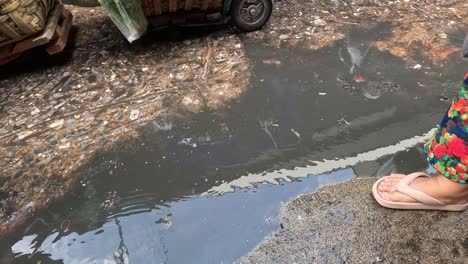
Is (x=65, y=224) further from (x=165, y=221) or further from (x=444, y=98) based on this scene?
(x=444, y=98)

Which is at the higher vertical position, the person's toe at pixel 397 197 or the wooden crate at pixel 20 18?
the wooden crate at pixel 20 18

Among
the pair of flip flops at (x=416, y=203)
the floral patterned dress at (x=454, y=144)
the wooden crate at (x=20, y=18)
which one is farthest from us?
the wooden crate at (x=20, y=18)

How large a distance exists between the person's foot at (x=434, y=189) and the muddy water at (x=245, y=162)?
215 mm

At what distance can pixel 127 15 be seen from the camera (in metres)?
2.51

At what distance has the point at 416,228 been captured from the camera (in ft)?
5.74

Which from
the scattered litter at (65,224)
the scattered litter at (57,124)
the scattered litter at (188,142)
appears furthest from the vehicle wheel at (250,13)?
the scattered litter at (65,224)

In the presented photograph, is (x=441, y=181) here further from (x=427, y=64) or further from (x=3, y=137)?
(x=3, y=137)

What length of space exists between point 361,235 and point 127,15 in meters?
1.87

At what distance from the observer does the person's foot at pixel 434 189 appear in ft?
5.61

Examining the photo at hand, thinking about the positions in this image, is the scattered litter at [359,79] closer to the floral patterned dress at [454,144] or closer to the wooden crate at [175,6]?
the floral patterned dress at [454,144]

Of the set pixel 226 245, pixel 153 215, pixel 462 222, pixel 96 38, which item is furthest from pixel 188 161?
pixel 96 38

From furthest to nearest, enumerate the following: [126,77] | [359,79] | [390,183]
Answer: [126,77] < [359,79] < [390,183]

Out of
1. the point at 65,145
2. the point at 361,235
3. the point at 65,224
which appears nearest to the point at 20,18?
the point at 65,145

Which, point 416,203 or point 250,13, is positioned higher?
point 250,13
